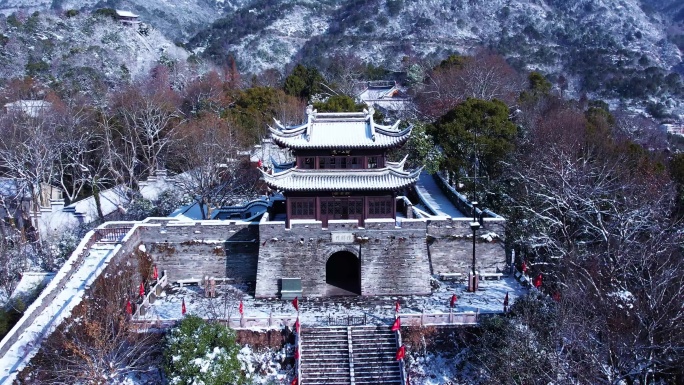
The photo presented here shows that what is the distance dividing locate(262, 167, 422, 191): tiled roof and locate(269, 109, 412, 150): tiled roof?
3.42ft

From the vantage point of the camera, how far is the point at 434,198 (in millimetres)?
32594

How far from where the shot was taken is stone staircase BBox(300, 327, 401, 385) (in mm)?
19172

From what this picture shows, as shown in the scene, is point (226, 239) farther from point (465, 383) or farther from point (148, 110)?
point (148, 110)

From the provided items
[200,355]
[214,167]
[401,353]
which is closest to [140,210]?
[214,167]

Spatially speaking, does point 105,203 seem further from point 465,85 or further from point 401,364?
point 465,85

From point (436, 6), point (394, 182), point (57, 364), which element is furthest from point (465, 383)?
point (436, 6)

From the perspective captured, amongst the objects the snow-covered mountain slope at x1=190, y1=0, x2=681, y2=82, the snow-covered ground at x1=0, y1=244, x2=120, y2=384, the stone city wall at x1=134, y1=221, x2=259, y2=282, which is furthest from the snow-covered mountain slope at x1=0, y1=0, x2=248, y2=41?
the snow-covered ground at x1=0, y1=244, x2=120, y2=384

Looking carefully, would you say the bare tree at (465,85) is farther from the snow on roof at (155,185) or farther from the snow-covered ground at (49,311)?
the snow-covered ground at (49,311)

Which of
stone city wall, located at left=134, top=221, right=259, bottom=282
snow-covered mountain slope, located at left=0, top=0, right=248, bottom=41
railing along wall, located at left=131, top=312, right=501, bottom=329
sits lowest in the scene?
railing along wall, located at left=131, top=312, right=501, bottom=329

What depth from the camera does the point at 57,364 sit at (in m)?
17.4

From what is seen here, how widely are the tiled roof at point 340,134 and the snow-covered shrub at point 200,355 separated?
322 inches

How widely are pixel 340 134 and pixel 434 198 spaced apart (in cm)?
1034

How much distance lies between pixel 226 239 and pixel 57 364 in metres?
9.12

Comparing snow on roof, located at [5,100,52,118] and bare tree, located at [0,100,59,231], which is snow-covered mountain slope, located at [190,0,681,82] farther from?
bare tree, located at [0,100,59,231]
